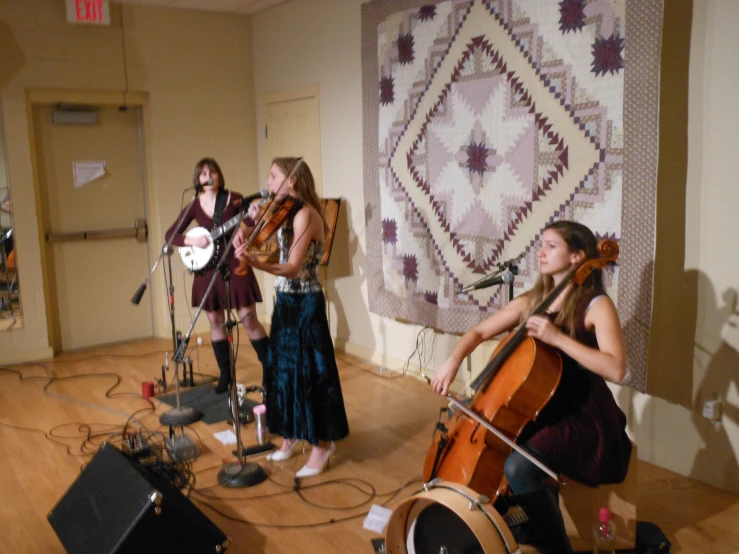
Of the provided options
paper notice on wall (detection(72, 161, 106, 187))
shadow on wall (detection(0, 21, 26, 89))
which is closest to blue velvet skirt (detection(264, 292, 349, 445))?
paper notice on wall (detection(72, 161, 106, 187))

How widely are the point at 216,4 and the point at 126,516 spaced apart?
4.25 metres

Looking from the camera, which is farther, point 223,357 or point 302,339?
point 223,357

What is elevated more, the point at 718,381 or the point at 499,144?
the point at 499,144

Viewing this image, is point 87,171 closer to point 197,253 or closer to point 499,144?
point 197,253

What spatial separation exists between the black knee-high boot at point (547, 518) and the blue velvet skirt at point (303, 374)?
1.03m

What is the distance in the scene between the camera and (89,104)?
516 centimetres

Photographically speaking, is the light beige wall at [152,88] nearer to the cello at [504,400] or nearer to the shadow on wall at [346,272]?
the shadow on wall at [346,272]

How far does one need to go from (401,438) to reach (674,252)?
1550mm

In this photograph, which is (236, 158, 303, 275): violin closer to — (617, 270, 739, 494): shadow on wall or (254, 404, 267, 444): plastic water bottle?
(254, 404, 267, 444): plastic water bottle

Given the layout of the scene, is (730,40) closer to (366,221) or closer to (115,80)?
(366,221)

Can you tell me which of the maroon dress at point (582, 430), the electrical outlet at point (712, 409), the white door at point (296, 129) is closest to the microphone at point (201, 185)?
the white door at point (296, 129)

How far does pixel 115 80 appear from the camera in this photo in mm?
5160

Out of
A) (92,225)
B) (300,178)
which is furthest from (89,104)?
(300,178)

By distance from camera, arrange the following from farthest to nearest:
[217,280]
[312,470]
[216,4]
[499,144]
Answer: [216,4] < [217,280] < [499,144] < [312,470]
